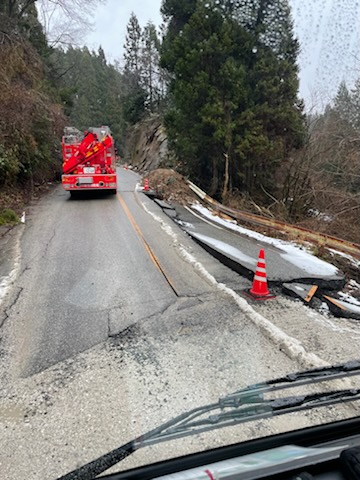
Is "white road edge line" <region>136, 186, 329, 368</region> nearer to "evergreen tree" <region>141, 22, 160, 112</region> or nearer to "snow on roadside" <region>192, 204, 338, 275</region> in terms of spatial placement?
"snow on roadside" <region>192, 204, 338, 275</region>

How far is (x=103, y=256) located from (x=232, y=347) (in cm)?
420

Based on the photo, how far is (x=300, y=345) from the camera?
408 centimetres

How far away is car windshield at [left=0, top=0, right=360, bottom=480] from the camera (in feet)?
9.06

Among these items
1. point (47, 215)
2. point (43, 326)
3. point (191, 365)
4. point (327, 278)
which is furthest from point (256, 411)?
point (47, 215)

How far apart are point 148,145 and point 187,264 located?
3594 cm

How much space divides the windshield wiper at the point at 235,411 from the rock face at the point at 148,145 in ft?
81.0

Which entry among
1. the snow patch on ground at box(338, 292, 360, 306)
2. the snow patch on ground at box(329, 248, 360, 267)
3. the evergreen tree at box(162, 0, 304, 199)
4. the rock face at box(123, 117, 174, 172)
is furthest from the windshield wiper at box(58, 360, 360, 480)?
the rock face at box(123, 117, 174, 172)

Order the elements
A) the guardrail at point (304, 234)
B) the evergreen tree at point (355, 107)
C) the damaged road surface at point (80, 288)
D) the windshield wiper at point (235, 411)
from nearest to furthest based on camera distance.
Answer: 1. the windshield wiper at point (235, 411)
2. the damaged road surface at point (80, 288)
3. the guardrail at point (304, 234)
4. the evergreen tree at point (355, 107)

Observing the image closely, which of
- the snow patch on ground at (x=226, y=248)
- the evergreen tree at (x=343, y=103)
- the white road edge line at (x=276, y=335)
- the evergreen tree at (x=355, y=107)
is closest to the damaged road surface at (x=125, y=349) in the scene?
the white road edge line at (x=276, y=335)

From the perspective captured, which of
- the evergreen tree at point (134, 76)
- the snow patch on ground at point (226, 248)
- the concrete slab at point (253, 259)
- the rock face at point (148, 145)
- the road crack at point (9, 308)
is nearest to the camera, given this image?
the road crack at point (9, 308)

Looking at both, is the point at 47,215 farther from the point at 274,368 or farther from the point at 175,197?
the point at 274,368

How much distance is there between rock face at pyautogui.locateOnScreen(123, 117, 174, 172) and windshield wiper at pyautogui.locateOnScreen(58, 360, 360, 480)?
81.0 feet

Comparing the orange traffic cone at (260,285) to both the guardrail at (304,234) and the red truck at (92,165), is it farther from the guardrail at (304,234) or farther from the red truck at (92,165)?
the red truck at (92,165)

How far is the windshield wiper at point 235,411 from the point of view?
184 centimetres
